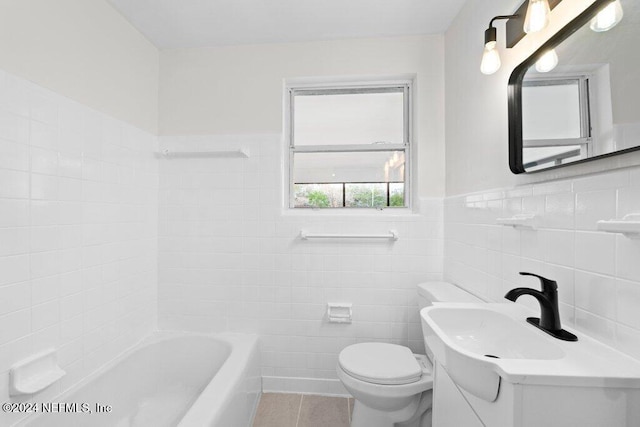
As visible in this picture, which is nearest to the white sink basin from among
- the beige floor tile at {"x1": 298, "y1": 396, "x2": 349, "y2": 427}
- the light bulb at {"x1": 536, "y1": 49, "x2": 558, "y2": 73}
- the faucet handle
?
the faucet handle

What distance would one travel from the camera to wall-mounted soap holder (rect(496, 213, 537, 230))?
41.2 inches

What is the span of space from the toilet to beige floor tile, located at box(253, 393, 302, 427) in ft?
1.46

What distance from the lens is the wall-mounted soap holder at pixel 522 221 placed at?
3.43 ft

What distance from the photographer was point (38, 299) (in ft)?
3.98

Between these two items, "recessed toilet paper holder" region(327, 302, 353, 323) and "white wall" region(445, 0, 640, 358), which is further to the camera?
"recessed toilet paper holder" region(327, 302, 353, 323)

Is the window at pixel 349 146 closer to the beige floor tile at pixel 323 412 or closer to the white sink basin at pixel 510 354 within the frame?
the white sink basin at pixel 510 354

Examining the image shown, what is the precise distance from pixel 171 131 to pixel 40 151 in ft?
2.87

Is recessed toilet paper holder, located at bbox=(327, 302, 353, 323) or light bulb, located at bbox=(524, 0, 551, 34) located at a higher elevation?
light bulb, located at bbox=(524, 0, 551, 34)

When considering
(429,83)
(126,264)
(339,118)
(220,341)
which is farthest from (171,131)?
(429,83)

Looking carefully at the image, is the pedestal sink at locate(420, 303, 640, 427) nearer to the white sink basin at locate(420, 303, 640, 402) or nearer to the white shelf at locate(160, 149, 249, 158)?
the white sink basin at locate(420, 303, 640, 402)

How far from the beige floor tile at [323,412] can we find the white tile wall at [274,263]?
10 centimetres

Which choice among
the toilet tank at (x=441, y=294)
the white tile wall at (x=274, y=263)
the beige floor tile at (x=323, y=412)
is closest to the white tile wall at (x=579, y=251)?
the toilet tank at (x=441, y=294)

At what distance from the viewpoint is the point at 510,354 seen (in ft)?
3.19

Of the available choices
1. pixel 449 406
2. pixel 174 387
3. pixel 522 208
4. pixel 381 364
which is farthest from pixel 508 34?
pixel 174 387
